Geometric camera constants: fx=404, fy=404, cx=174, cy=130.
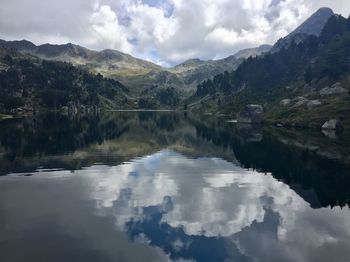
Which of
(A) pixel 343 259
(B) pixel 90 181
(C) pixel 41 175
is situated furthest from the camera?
(C) pixel 41 175

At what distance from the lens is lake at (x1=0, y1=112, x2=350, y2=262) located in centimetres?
4378

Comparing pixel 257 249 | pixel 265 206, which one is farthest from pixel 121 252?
pixel 265 206

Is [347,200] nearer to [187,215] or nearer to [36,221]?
[187,215]

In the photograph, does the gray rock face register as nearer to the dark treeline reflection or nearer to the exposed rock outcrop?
the exposed rock outcrop

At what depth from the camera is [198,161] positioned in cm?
11175

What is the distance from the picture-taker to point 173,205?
62094mm

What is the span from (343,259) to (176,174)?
50.3 m

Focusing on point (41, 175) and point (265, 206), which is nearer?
point (265, 206)

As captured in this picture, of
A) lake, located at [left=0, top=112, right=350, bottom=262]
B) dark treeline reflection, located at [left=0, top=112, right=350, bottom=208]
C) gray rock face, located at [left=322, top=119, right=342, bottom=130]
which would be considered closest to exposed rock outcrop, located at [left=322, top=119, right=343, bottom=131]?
gray rock face, located at [left=322, top=119, right=342, bottom=130]

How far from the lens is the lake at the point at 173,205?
144 feet

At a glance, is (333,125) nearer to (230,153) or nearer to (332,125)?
(332,125)

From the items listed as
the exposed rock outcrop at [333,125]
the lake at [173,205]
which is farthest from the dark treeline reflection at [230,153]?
the exposed rock outcrop at [333,125]

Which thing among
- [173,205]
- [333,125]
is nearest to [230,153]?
[173,205]

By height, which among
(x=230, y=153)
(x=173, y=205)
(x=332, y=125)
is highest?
(x=332, y=125)
